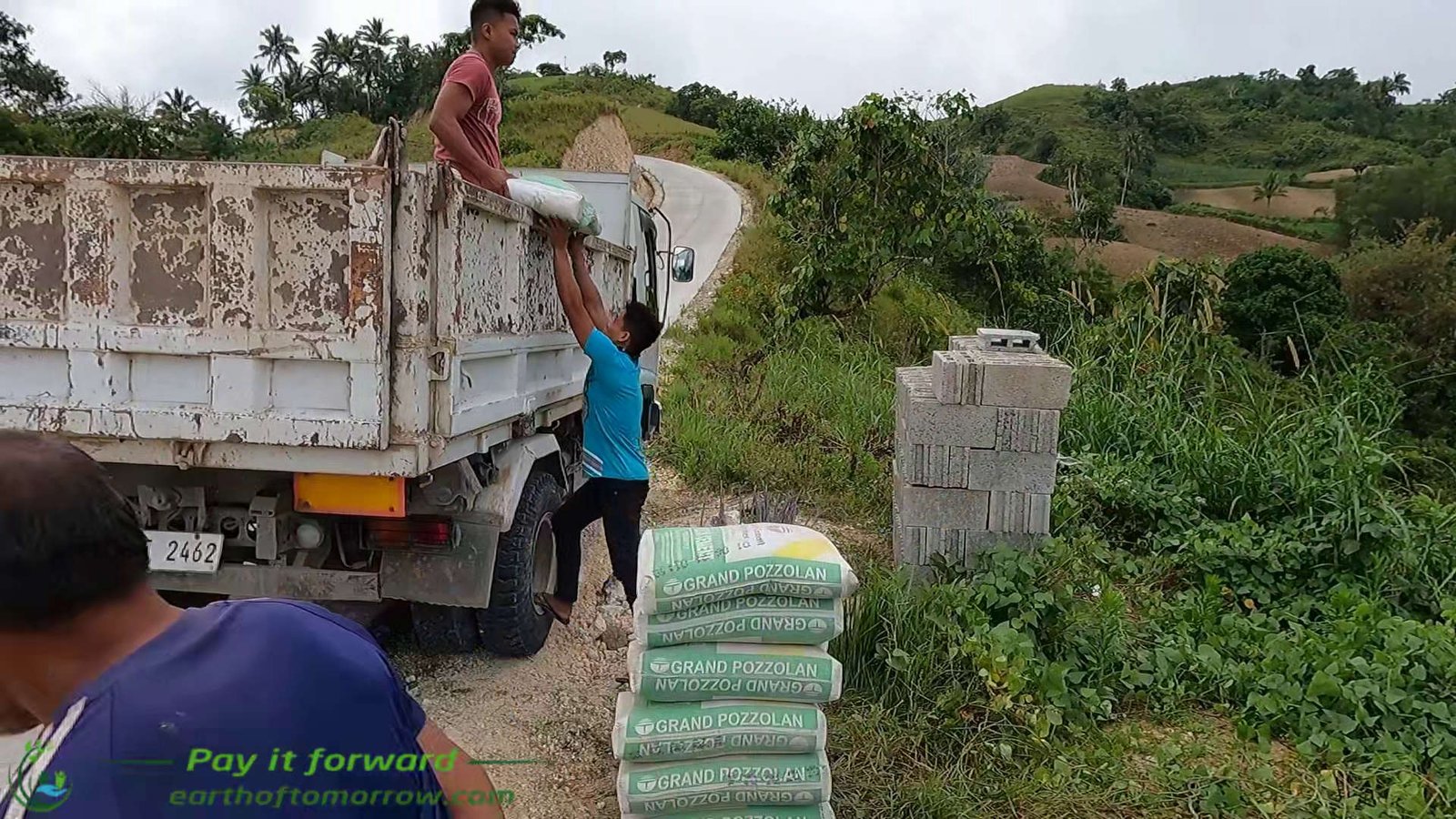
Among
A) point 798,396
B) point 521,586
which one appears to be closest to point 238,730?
point 521,586

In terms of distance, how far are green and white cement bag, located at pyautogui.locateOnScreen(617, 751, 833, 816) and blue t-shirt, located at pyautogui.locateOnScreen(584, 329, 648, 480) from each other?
1.64 metres

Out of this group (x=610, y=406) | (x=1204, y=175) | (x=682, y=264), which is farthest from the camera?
(x=1204, y=175)

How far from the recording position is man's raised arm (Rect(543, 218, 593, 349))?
4.14 metres

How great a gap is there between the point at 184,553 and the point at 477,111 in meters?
2.32

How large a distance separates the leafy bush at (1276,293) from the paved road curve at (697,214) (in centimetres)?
974

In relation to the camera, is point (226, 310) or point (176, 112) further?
point (176, 112)

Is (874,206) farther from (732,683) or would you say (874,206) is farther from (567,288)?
(732,683)

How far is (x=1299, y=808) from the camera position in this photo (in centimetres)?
330

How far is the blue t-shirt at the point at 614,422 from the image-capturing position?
166 inches

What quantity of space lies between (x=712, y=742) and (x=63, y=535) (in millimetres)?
2093

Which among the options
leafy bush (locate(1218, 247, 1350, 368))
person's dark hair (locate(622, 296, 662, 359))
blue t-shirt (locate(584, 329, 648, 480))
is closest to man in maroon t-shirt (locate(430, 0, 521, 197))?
person's dark hair (locate(622, 296, 662, 359))

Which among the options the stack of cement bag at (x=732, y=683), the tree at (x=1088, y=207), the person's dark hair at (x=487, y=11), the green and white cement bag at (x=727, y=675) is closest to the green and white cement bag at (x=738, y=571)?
the stack of cement bag at (x=732, y=683)

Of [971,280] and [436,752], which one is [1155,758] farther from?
[971,280]

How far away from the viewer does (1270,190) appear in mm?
53750
